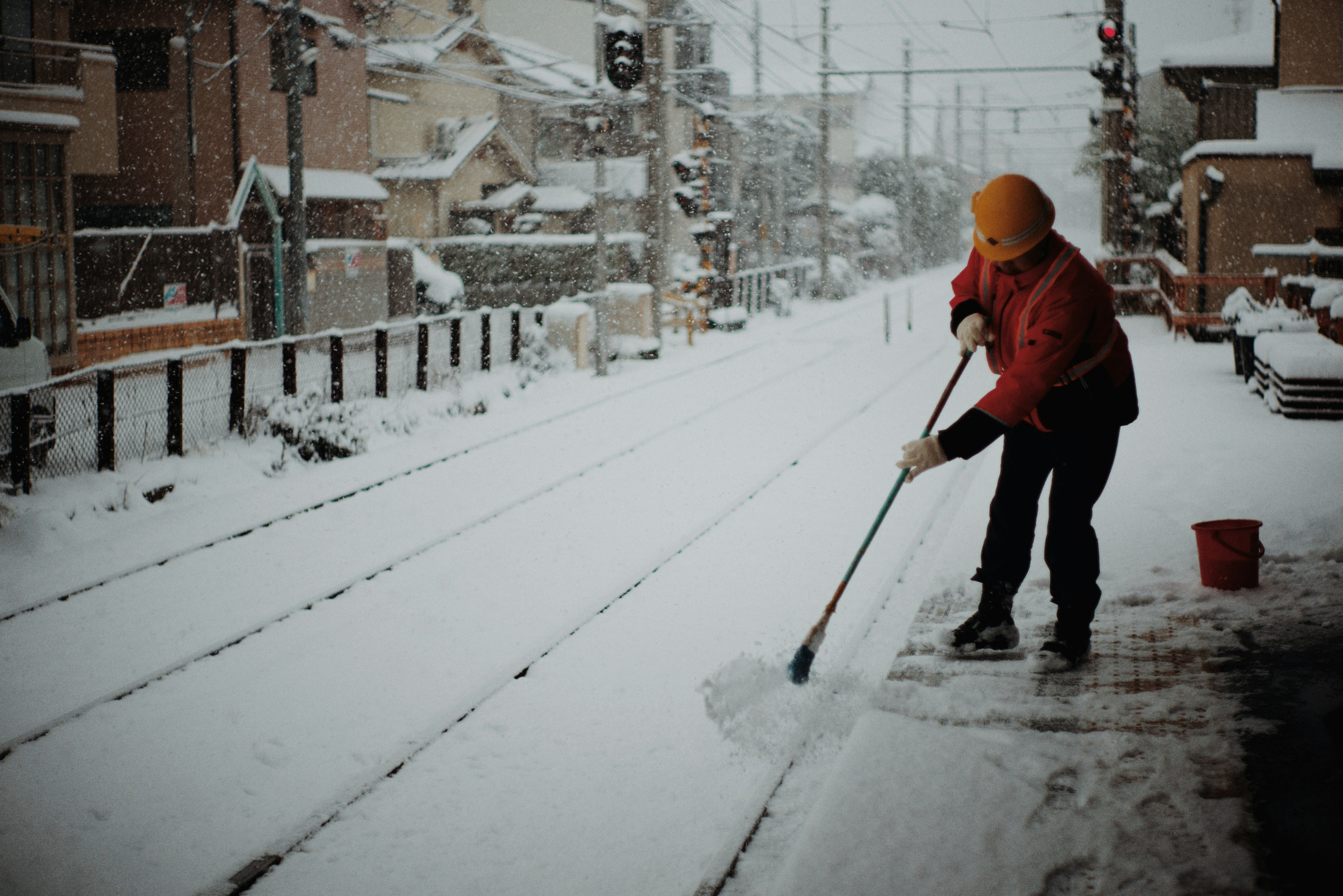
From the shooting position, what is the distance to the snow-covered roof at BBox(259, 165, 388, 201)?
2347cm

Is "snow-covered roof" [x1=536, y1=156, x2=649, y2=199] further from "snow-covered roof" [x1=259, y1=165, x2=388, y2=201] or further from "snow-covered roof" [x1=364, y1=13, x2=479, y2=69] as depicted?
"snow-covered roof" [x1=259, y1=165, x2=388, y2=201]

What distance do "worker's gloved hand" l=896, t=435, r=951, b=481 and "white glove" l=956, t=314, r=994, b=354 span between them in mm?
284

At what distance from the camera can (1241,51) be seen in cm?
2403

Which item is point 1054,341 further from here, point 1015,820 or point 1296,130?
point 1296,130

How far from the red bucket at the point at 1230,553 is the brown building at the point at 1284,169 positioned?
50.7 feet

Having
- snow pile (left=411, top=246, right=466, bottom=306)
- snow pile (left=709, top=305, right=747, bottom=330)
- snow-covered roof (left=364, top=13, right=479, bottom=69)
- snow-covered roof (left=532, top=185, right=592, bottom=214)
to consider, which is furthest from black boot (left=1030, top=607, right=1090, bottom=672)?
snow-covered roof (left=532, top=185, right=592, bottom=214)

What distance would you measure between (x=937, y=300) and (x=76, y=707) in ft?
95.7

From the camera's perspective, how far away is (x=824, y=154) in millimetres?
30469

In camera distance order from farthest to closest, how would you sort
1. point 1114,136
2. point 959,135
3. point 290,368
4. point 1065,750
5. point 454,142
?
point 959,135 < point 454,142 < point 1114,136 < point 290,368 < point 1065,750

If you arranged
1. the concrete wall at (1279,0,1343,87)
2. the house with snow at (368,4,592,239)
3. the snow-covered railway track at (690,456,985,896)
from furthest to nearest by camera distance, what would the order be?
the house with snow at (368,4,592,239), the concrete wall at (1279,0,1343,87), the snow-covered railway track at (690,456,985,896)

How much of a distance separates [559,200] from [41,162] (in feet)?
71.2

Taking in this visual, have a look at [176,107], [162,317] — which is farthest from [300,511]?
[176,107]

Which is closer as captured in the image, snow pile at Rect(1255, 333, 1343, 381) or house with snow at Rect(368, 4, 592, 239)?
snow pile at Rect(1255, 333, 1343, 381)

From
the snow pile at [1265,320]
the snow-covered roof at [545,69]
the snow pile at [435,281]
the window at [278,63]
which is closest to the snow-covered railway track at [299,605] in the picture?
the snow pile at [1265,320]
